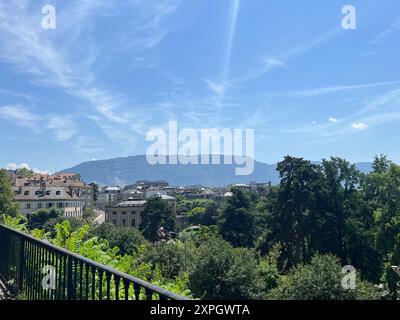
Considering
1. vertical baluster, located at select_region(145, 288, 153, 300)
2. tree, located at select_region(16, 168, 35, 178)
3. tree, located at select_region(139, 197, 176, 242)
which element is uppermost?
tree, located at select_region(16, 168, 35, 178)

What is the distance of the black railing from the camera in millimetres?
3226

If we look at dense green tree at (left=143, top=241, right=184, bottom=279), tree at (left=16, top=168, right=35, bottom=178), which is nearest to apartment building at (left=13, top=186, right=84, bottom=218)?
tree at (left=16, top=168, right=35, bottom=178)

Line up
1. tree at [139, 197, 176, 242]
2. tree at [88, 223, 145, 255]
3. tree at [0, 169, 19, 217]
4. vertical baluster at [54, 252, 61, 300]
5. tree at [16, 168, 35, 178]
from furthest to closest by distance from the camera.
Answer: tree at [16, 168, 35, 178], tree at [139, 197, 176, 242], tree at [0, 169, 19, 217], tree at [88, 223, 145, 255], vertical baluster at [54, 252, 61, 300]

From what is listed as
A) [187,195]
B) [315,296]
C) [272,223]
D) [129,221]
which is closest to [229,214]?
[272,223]

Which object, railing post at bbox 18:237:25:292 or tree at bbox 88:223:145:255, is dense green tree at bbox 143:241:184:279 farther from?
railing post at bbox 18:237:25:292

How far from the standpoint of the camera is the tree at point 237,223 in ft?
203

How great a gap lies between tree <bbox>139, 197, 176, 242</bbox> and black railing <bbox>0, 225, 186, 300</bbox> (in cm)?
7180

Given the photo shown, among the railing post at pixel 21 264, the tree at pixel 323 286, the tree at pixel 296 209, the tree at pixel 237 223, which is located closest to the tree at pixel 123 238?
the tree at pixel 237 223

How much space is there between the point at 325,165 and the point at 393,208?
57.5 ft

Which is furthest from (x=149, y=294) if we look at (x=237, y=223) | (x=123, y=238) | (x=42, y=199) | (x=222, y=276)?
(x=42, y=199)

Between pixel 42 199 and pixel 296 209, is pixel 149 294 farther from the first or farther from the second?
pixel 42 199

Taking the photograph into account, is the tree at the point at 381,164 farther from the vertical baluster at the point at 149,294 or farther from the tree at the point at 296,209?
the vertical baluster at the point at 149,294

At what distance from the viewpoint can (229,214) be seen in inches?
2514

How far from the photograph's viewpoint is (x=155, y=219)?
258 ft
